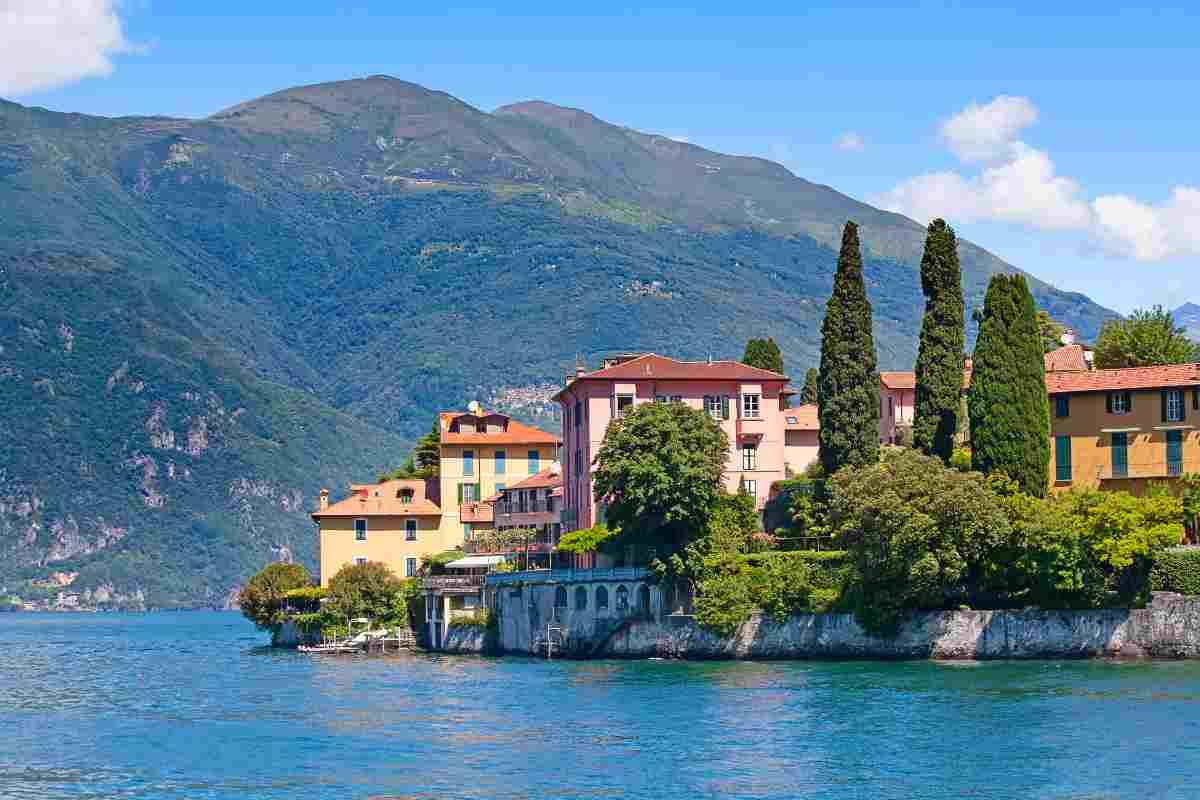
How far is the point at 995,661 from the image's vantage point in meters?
86.8

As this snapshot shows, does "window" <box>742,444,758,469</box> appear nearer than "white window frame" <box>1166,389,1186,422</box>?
No

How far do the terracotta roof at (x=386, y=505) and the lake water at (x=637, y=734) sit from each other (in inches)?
1606

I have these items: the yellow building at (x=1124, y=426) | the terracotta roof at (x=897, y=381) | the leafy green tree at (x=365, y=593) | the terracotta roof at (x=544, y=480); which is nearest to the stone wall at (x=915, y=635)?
the yellow building at (x=1124, y=426)

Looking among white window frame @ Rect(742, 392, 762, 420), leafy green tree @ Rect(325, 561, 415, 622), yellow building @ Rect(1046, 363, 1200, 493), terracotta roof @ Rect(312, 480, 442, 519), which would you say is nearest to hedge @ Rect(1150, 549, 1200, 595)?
yellow building @ Rect(1046, 363, 1200, 493)

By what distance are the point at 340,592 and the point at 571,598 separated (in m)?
24.7

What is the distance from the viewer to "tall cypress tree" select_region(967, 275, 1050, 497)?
298 feet

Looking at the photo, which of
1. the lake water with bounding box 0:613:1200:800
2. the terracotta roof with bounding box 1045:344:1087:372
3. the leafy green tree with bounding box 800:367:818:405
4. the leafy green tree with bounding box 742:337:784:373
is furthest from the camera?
the leafy green tree with bounding box 800:367:818:405

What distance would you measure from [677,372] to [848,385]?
15.8 metres

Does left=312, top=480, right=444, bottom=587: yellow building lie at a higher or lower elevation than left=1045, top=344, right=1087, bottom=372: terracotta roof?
lower

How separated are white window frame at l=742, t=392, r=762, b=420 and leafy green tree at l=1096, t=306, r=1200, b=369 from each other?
22288 millimetres

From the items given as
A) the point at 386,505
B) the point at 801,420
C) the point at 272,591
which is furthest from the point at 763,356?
the point at 272,591

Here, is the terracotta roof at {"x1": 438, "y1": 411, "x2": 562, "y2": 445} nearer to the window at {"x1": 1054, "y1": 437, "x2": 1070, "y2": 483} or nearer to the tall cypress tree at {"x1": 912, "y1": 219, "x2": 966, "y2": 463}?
the tall cypress tree at {"x1": 912, "y1": 219, "x2": 966, "y2": 463}

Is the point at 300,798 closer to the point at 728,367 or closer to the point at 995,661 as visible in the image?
the point at 995,661

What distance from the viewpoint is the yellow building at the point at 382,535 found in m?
138
